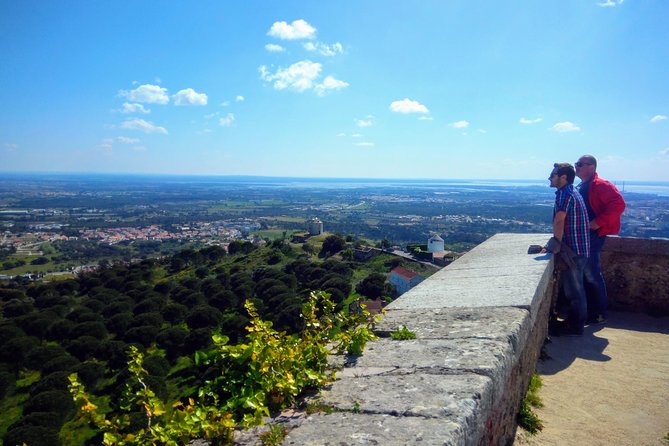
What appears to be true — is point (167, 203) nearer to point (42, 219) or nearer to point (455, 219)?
point (42, 219)

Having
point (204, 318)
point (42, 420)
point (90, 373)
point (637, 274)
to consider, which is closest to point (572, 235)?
point (637, 274)

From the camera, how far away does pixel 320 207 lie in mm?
148250

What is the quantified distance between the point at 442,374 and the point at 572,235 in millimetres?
2838

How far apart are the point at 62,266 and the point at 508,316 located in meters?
70.9

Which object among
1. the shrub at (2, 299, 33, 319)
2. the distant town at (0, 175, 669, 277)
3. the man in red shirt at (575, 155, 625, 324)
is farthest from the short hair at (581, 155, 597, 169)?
the shrub at (2, 299, 33, 319)

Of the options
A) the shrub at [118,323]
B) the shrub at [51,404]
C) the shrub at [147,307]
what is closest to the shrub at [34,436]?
the shrub at [51,404]

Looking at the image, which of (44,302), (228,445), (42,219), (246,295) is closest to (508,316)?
(228,445)

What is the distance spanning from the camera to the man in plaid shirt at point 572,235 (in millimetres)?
3719

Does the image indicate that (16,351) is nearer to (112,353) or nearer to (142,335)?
(112,353)

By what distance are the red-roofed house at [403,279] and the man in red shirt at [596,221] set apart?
20894 mm

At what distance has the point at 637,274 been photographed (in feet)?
15.3

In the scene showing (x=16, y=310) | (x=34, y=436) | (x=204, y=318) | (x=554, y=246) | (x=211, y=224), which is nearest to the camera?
(x=554, y=246)

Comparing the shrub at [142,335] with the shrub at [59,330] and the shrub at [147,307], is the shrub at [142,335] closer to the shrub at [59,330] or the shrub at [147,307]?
the shrub at [147,307]

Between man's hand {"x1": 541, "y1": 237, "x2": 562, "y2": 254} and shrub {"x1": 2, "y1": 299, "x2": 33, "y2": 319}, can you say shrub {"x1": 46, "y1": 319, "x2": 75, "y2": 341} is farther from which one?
man's hand {"x1": 541, "y1": 237, "x2": 562, "y2": 254}
